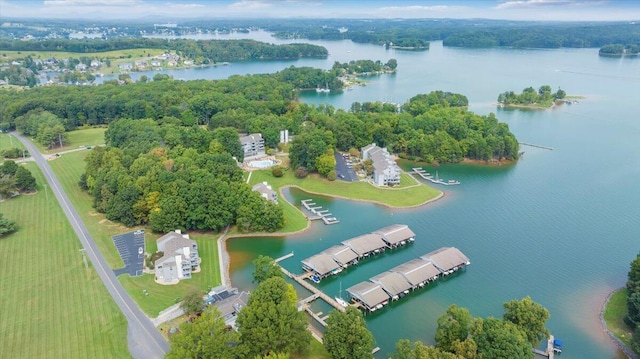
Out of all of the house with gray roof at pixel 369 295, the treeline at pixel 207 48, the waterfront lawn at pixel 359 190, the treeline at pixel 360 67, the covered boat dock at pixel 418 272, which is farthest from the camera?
the treeline at pixel 207 48

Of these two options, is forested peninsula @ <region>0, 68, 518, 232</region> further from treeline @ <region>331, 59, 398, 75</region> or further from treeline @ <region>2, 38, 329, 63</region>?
treeline @ <region>2, 38, 329, 63</region>

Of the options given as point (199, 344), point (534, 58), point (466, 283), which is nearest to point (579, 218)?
point (466, 283)

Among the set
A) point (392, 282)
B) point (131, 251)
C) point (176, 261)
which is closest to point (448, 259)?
point (392, 282)

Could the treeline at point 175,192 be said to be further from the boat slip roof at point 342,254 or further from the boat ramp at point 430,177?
the boat ramp at point 430,177

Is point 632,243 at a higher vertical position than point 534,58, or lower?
lower

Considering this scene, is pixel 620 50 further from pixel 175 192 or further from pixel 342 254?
pixel 175 192

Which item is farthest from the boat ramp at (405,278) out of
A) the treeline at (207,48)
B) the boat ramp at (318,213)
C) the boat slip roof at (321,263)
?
the treeline at (207,48)

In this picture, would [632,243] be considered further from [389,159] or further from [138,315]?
[138,315]
